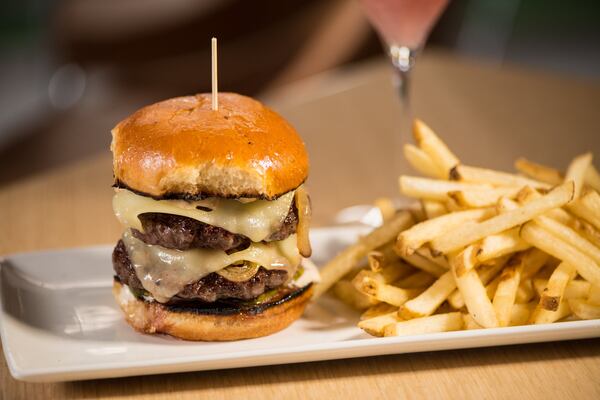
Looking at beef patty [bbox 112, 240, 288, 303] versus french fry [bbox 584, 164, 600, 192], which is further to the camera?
french fry [bbox 584, 164, 600, 192]

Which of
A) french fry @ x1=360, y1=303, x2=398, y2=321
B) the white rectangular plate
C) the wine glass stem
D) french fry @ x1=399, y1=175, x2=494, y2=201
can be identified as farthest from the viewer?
the wine glass stem

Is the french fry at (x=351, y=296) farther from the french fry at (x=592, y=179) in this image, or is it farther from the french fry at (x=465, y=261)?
the french fry at (x=592, y=179)

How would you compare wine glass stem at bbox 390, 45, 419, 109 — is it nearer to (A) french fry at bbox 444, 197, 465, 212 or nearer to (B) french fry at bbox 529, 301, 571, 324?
(A) french fry at bbox 444, 197, 465, 212

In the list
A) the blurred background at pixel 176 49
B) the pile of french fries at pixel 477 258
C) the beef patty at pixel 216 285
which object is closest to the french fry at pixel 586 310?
the pile of french fries at pixel 477 258

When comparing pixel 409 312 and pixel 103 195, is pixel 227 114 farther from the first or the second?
pixel 103 195

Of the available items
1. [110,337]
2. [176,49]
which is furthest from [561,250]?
[176,49]

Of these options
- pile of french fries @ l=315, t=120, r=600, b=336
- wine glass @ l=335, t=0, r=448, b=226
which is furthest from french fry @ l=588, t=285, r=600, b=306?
wine glass @ l=335, t=0, r=448, b=226

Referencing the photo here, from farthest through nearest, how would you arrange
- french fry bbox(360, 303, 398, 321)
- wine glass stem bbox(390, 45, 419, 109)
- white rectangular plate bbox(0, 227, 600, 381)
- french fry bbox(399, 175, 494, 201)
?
wine glass stem bbox(390, 45, 419, 109) → french fry bbox(399, 175, 494, 201) → french fry bbox(360, 303, 398, 321) → white rectangular plate bbox(0, 227, 600, 381)
